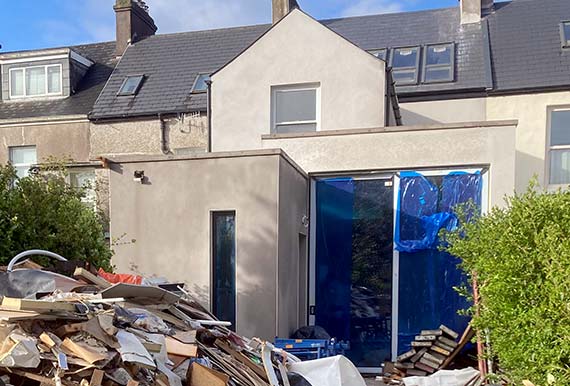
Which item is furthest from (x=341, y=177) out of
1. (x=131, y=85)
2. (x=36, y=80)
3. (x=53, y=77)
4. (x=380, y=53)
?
(x=36, y=80)

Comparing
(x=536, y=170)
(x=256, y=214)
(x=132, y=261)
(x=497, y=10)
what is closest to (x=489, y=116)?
(x=536, y=170)

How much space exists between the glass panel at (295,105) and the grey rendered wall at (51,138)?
7011mm

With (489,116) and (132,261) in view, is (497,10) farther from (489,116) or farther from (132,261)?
(132,261)

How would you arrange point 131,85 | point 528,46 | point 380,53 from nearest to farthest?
1. point 528,46
2. point 380,53
3. point 131,85

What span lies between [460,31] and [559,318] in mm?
11358

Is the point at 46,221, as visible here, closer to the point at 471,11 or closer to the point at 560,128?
the point at 560,128

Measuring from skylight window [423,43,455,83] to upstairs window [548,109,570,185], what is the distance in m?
2.70

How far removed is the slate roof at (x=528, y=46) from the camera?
11688 millimetres

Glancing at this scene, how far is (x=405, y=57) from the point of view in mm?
13445

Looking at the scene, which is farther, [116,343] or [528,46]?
[528,46]

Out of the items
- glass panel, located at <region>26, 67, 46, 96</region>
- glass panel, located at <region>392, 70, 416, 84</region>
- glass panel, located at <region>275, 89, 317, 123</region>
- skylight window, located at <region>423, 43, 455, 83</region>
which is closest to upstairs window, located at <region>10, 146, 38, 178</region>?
glass panel, located at <region>26, 67, 46, 96</region>

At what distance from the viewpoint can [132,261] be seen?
7.82 m

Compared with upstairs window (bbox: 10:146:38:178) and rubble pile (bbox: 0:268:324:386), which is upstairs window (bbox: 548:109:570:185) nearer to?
rubble pile (bbox: 0:268:324:386)

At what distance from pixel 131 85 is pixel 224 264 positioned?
9.49 metres
